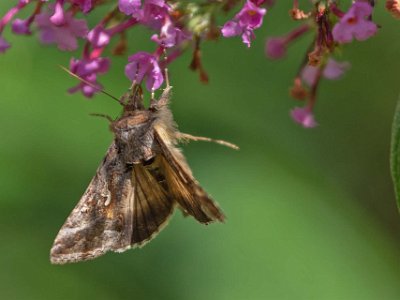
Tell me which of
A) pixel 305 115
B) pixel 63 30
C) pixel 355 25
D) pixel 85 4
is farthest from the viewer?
pixel 305 115

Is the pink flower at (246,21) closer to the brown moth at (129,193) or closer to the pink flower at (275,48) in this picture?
the brown moth at (129,193)

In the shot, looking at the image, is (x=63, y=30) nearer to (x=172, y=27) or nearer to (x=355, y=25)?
(x=172, y=27)

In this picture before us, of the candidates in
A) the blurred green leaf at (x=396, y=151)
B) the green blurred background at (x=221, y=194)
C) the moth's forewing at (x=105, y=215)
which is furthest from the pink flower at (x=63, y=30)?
the green blurred background at (x=221, y=194)

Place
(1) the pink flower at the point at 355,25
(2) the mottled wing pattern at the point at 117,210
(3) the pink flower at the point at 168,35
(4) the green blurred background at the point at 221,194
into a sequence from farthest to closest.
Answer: (4) the green blurred background at the point at 221,194, (2) the mottled wing pattern at the point at 117,210, (3) the pink flower at the point at 168,35, (1) the pink flower at the point at 355,25

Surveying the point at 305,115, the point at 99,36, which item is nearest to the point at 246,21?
the point at 99,36

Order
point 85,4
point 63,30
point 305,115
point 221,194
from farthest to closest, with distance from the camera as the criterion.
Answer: point 221,194
point 305,115
point 63,30
point 85,4

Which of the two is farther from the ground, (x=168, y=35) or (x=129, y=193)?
(x=168, y=35)
